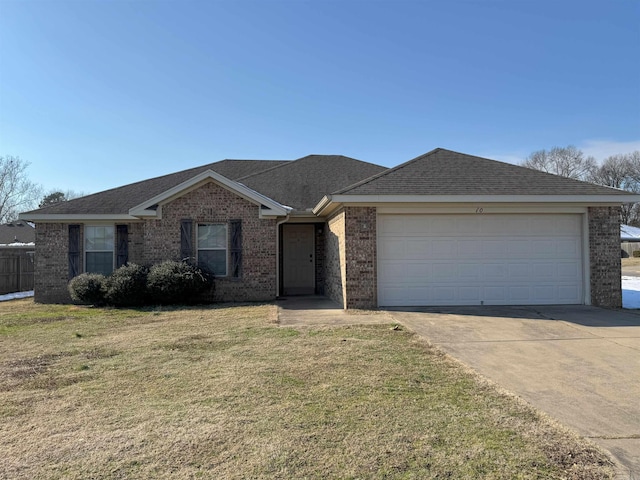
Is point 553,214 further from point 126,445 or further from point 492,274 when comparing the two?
point 126,445

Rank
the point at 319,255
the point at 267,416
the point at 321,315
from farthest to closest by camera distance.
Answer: the point at 319,255, the point at 321,315, the point at 267,416

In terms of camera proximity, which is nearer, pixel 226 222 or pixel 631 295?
pixel 226 222

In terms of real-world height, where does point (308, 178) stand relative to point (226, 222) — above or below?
above

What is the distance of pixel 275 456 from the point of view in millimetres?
3281

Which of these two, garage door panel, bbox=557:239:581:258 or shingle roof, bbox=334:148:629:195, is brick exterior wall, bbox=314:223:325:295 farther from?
garage door panel, bbox=557:239:581:258

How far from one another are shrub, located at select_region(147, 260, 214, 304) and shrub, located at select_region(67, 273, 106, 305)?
1485 millimetres

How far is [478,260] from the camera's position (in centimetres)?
1089

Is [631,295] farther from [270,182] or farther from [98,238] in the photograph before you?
[98,238]

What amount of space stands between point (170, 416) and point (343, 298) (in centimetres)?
712

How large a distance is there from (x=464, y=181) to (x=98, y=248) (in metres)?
11.0

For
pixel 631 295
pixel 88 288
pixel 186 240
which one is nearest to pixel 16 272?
pixel 88 288

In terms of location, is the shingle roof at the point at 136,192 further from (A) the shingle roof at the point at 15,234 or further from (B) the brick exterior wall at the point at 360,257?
(A) the shingle roof at the point at 15,234

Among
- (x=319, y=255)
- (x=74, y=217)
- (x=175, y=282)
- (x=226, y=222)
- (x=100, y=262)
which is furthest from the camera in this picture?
(x=319, y=255)

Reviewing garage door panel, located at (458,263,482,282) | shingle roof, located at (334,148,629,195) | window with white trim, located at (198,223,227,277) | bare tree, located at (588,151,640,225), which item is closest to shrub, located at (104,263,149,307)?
window with white trim, located at (198,223,227,277)
